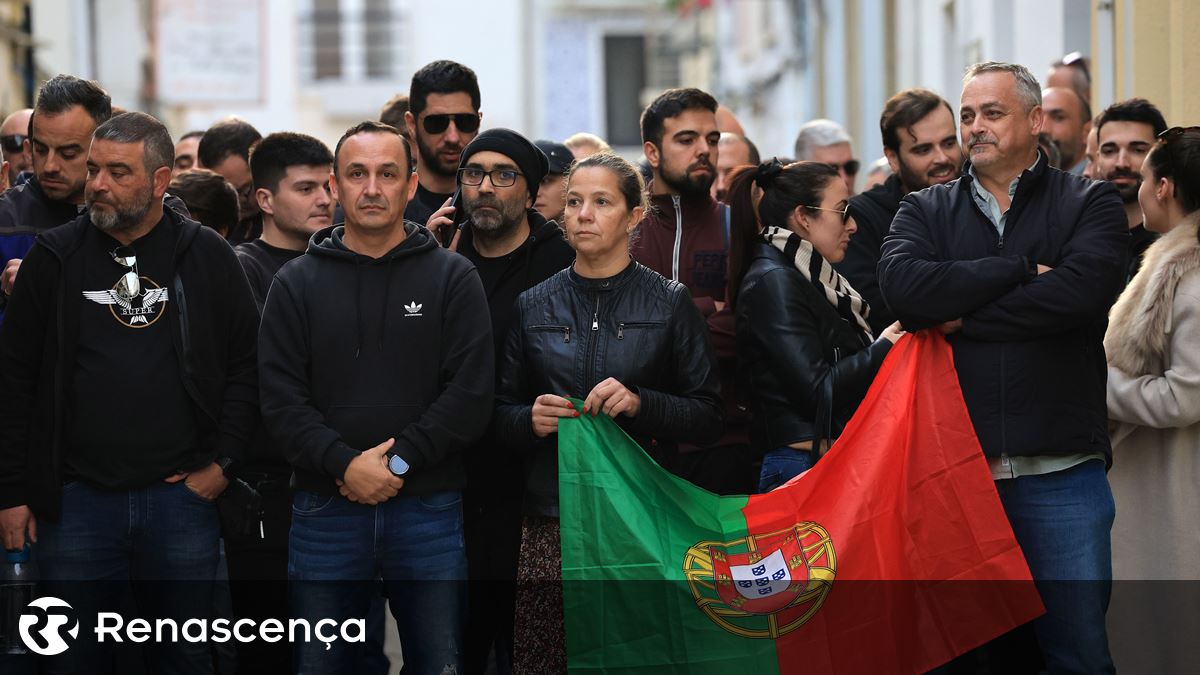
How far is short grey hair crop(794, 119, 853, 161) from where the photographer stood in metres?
9.48

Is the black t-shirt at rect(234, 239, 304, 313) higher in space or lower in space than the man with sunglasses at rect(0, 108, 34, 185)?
lower

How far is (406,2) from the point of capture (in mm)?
32844

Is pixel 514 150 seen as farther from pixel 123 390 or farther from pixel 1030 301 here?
pixel 1030 301

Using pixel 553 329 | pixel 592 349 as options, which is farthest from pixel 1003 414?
pixel 553 329

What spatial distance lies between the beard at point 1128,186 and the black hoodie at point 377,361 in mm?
3088

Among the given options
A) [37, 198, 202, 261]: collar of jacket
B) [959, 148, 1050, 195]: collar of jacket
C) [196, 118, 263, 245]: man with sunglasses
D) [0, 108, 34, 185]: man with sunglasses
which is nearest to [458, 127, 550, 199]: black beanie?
[37, 198, 202, 261]: collar of jacket

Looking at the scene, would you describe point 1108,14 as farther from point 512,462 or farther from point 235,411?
point 235,411

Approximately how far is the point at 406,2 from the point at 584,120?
4.80 m

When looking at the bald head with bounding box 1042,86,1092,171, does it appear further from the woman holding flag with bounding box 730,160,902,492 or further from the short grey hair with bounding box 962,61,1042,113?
the short grey hair with bounding box 962,61,1042,113

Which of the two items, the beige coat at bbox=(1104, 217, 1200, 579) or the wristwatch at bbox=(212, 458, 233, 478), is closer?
the wristwatch at bbox=(212, 458, 233, 478)

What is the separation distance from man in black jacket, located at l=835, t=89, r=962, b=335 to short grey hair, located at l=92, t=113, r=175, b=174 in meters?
2.79

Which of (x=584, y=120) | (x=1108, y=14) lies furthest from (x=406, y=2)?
(x=1108, y=14)

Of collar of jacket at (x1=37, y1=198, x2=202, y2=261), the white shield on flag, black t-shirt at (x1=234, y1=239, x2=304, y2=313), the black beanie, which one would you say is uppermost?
the black beanie

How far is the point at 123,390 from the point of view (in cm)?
554
